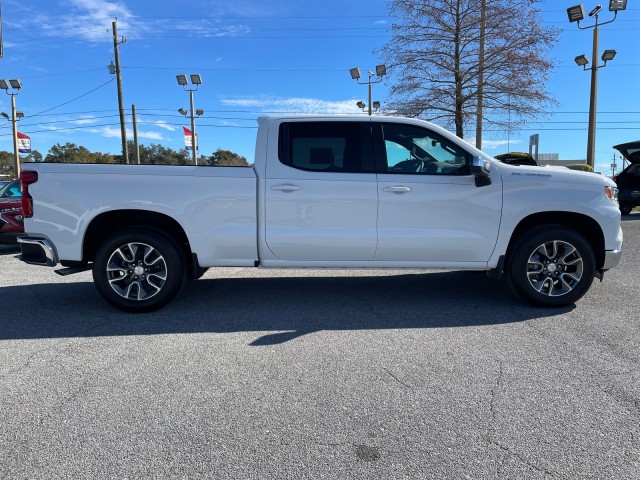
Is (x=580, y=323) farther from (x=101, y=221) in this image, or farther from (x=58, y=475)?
(x=101, y=221)

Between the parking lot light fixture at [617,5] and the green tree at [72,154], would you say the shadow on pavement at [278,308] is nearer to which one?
the parking lot light fixture at [617,5]

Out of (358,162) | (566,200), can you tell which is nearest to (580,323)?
(566,200)

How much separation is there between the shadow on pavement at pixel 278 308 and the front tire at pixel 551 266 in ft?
0.61

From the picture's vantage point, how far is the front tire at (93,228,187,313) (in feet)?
16.1

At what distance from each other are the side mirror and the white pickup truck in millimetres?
12

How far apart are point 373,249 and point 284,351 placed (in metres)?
1.59

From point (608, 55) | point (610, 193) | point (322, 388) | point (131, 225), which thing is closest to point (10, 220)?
point (131, 225)

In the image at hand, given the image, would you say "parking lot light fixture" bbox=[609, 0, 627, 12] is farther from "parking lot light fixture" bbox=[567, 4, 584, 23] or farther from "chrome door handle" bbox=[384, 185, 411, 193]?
"chrome door handle" bbox=[384, 185, 411, 193]

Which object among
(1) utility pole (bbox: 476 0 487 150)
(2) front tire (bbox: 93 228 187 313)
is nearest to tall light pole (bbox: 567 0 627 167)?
(1) utility pole (bbox: 476 0 487 150)

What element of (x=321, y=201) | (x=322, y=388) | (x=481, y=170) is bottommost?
(x=322, y=388)

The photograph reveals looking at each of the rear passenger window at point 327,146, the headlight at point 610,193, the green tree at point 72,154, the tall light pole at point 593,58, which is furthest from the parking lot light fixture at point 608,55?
the green tree at point 72,154

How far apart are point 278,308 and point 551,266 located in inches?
117

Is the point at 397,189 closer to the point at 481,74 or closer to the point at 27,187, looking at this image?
the point at 27,187

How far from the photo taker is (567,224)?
5242mm
